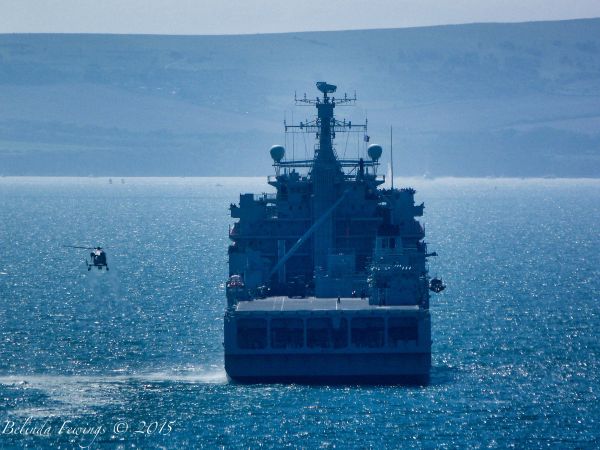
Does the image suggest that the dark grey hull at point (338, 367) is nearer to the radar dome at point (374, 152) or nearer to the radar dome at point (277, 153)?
the radar dome at point (277, 153)

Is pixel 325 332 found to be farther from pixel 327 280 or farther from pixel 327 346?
pixel 327 280

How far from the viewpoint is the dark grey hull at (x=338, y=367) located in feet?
242

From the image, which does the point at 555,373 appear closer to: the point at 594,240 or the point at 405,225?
the point at 405,225

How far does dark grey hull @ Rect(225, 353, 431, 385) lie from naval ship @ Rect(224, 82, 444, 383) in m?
0.05

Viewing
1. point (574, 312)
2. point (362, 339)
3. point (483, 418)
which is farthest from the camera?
point (574, 312)

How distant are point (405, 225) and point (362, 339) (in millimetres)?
15260

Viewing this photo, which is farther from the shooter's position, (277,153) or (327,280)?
(277,153)

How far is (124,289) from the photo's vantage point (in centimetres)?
11944

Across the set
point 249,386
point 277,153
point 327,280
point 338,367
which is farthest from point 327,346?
point 277,153

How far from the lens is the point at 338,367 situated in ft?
243

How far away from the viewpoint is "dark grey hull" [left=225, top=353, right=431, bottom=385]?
242 feet

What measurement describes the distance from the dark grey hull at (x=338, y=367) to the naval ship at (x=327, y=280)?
0.17ft

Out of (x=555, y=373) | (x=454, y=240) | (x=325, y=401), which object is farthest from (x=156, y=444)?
(x=454, y=240)

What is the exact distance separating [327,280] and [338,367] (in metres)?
8.31
